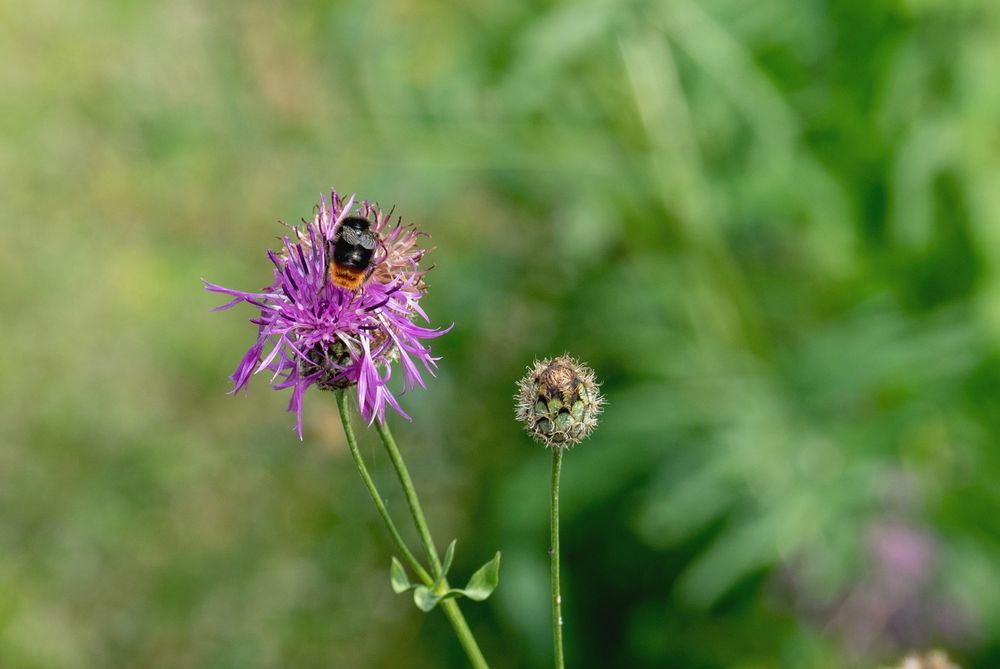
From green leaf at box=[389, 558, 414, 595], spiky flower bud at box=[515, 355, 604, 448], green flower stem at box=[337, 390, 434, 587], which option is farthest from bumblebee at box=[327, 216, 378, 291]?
green leaf at box=[389, 558, 414, 595]

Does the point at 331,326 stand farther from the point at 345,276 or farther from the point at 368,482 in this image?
the point at 368,482

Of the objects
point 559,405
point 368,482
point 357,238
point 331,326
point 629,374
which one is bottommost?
point 368,482

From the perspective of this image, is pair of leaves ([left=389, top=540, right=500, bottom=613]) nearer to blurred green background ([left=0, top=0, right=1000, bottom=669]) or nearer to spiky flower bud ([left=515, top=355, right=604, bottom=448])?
spiky flower bud ([left=515, top=355, right=604, bottom=448])

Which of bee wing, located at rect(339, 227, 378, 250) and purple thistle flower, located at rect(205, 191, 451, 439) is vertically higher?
bee wing, located at rect(339, 227, 378, 250)

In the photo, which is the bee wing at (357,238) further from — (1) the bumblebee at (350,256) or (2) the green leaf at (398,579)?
(2) the green leaf at (398,579)

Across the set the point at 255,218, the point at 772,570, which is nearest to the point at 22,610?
the point at 255,218

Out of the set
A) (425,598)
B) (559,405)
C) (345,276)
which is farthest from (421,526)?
(345,276)
